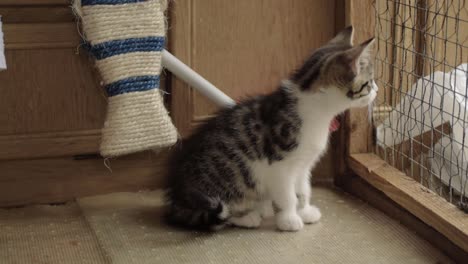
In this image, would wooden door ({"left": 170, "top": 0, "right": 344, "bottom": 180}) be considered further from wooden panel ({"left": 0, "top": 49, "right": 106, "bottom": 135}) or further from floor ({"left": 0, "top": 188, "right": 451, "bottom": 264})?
floor ({"left": 0, "top": 188, "right": 451, "bottom": 264})

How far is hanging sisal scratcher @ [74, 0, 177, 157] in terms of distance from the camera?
2074mm

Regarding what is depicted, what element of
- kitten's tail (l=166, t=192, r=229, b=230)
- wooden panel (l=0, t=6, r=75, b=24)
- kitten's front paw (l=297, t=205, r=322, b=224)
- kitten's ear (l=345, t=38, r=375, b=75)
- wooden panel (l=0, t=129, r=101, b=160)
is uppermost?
wooden panel (l=0, t=6, r=75, b=24)

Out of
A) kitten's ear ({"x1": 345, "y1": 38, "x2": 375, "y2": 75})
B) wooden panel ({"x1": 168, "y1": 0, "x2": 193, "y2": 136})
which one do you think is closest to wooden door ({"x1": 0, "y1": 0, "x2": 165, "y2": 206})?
wooden panel ({"x1": 168, "y1": 0, "x2": 193, "y2": 136})

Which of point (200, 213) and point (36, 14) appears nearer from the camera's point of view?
point (200, 213)

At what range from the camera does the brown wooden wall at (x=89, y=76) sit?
7.02 feet

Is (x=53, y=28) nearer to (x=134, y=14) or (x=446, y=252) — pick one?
(x=134, y=14)

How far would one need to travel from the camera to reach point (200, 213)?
2010 millimetres

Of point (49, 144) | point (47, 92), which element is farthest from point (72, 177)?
point (47, 92)

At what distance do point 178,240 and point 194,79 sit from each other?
46 cm

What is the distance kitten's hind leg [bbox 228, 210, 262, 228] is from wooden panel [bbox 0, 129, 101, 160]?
0.48 meters

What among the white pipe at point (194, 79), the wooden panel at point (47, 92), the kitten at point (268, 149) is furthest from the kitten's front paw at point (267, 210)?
the wooden panel at point (47, 92)

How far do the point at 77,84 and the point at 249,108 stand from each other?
51cm

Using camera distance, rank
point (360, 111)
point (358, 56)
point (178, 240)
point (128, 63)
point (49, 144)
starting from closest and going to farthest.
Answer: point (358, 56) < point (178, 240) < point (128, 63) < point (49, 144) < point (360, 111)

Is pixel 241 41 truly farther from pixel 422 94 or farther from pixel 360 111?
pixel 422 94
